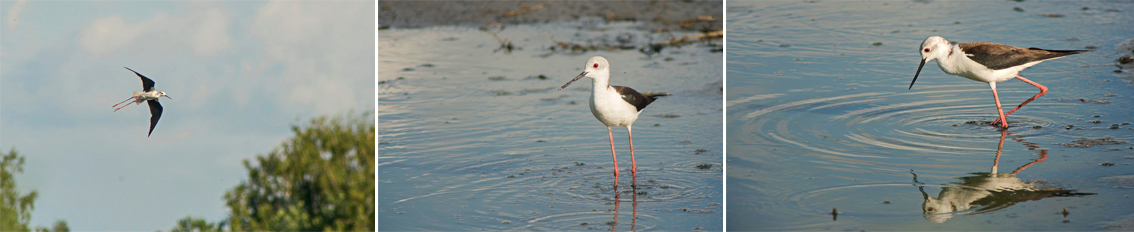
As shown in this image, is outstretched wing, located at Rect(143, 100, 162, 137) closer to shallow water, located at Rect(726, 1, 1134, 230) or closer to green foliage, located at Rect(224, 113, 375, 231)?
green foliage, located at Rect(224, 113, 375, 231)

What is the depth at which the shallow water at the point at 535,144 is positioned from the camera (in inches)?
206

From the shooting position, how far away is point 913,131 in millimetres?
6602

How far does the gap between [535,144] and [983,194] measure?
125 inches

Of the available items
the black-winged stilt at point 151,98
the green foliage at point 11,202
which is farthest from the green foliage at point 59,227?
the black-winged stilt at point 151,98

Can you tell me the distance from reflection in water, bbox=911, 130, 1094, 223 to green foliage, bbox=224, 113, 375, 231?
3848mm

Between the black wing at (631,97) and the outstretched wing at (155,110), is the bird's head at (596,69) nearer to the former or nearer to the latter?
the black wing at (631,97)

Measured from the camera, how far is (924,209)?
4.70 m

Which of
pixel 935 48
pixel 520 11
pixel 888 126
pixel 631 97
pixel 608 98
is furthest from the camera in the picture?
pixel 520 11

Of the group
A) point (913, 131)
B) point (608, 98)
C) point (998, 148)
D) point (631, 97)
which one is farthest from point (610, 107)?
point (998, 148)

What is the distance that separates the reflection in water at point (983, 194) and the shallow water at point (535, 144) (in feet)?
3.67

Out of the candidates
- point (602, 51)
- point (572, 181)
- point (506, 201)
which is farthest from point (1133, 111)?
point (602, 51)

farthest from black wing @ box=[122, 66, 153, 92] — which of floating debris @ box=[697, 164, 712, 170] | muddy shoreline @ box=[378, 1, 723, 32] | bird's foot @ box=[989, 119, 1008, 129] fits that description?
muddy shoreline @ box=[378, 1, 723, 32]

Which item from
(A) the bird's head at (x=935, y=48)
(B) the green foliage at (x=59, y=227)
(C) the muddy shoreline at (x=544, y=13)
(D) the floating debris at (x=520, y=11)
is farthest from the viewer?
(D) the floating debris at (x=520, y=11)

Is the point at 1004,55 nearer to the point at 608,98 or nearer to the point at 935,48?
the point at 935,48
